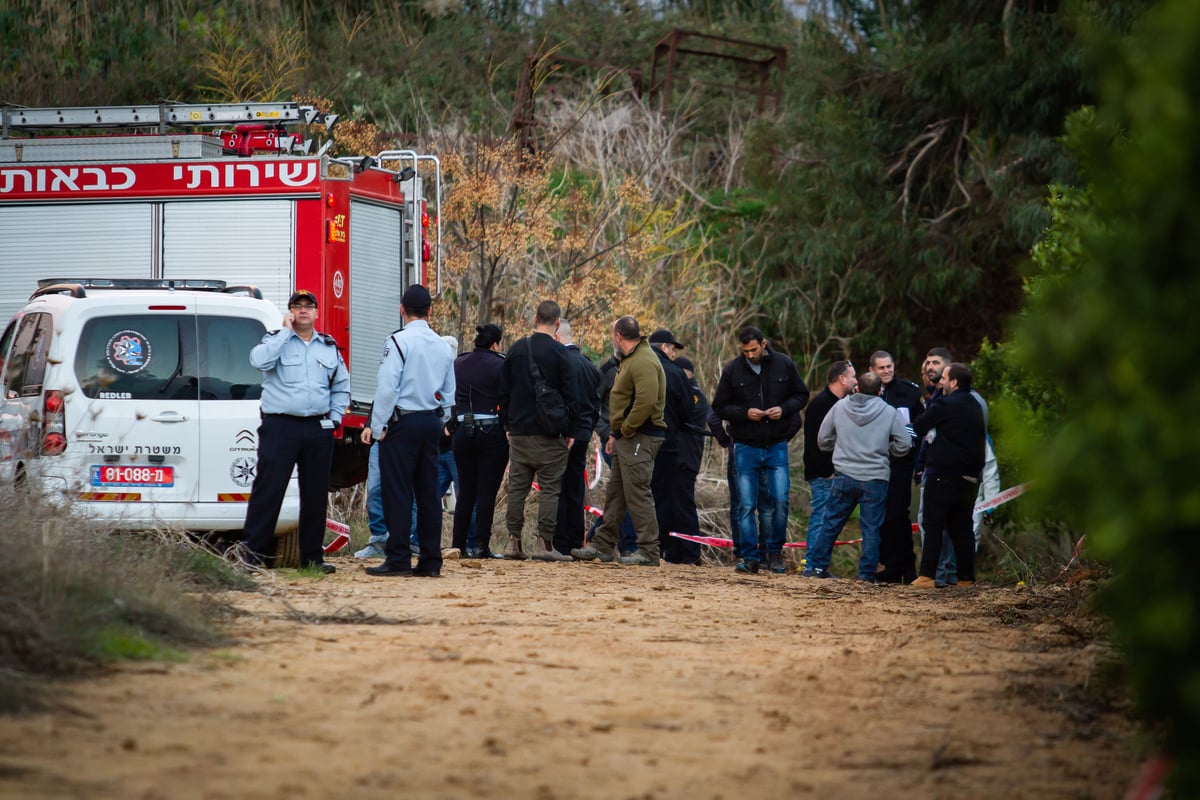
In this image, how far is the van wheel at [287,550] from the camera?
11438 millimetres

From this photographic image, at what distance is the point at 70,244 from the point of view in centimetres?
1490

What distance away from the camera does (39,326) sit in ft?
35.6

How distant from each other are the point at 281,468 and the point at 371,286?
4850 mm

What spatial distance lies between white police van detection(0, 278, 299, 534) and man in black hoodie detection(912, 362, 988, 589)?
206 inches

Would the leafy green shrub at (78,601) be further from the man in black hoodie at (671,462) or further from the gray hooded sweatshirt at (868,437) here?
the gray hooded sweatshirt at (868,437)

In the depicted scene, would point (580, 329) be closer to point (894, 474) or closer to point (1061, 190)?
point (894, 474)

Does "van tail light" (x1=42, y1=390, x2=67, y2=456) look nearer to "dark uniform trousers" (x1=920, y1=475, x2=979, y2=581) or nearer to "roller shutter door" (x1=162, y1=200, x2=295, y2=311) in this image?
"roller shutter door" (x1=162, y1=200, x2=295, y2=311)

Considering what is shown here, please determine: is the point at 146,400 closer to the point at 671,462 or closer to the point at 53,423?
the point at 53,423

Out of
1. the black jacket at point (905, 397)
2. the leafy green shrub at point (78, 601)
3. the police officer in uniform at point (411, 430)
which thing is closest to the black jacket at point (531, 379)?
the police officer in uniform at point (411, 430)

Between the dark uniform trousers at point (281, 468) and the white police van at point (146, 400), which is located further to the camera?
the dark uniform trousers at point (281, 468)

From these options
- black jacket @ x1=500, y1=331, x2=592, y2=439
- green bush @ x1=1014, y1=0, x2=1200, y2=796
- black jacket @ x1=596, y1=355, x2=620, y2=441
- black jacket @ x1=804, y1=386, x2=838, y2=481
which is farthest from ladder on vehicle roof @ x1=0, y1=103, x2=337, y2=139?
green bush @ x1=1014, y1=0, x2=1200, y2=796

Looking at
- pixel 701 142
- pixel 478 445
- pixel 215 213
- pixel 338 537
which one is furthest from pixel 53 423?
pixel 701 142

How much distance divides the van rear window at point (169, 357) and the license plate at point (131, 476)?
48cm

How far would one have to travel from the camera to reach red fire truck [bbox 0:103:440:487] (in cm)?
1436
